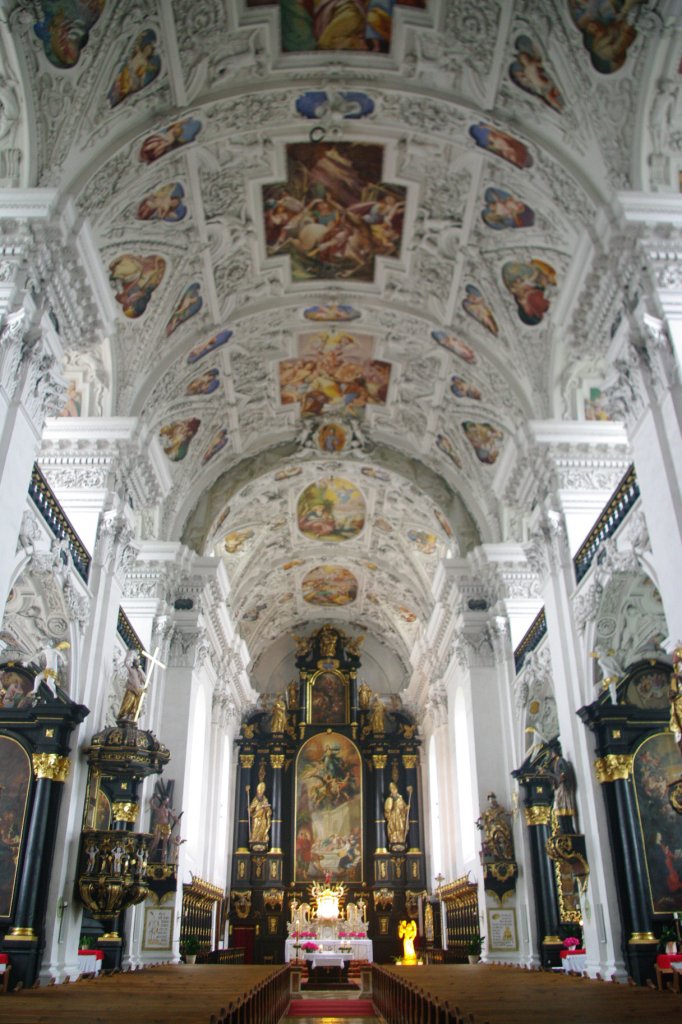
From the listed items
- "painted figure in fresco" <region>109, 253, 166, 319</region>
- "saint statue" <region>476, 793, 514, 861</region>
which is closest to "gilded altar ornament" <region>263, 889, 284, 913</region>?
"saint statue" <region>476, 793, 514, 861</region>

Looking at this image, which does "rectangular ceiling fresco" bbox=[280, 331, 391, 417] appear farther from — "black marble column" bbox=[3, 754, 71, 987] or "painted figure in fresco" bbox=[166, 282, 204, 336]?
"black marble column" bbox=[3, 754, 71, 987]

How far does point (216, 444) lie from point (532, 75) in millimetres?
10965

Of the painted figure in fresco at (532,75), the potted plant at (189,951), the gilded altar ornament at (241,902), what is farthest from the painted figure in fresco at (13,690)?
the gilded altar ornament at (241,902)

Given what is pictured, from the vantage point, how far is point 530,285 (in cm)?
1422

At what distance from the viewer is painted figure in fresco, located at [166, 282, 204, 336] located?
49.7 ft

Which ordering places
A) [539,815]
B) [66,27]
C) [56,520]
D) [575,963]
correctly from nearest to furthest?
1. [66,27]
2. [56,520]
3. [575,963]
4. [539,815]

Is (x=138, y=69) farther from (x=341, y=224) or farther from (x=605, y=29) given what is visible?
(x=605, y=29)

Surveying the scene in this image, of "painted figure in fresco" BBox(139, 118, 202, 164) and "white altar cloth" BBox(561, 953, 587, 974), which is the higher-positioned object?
"painted figure in fresco" BBox(139, 118, 202, 164)

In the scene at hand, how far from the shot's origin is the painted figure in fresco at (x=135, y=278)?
1364 centimetres

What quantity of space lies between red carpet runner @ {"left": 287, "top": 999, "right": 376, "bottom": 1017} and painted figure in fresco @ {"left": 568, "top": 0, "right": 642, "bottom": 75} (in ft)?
49.5

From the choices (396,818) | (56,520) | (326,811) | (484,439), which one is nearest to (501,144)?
(484,439)

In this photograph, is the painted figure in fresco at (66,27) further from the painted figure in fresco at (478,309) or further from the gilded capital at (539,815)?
the gilded capital at (539,815)

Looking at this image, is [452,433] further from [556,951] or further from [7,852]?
[7,852]

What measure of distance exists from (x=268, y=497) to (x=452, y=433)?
6.28 metres
